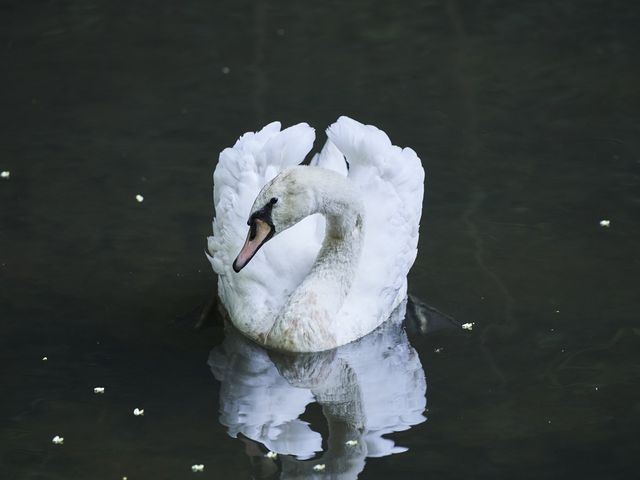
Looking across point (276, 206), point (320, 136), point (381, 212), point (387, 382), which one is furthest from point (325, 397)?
point (320, 136)

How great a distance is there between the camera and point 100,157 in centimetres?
921

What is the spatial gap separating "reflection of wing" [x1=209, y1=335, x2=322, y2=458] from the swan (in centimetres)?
14

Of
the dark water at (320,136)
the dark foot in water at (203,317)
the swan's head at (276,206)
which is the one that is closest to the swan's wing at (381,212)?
the dark water at (320,136)

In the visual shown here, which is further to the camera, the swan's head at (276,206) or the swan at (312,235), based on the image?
the swan at (312,235)

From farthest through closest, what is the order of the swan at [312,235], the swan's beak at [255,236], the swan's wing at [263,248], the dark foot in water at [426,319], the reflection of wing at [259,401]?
the dark foot in water at [426,319]
the swan's wing at [263,248]
the swan at [312,235]
the swan's beak at [255,236]
the reflection of wing at [259,401]

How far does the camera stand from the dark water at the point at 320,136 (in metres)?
6.35

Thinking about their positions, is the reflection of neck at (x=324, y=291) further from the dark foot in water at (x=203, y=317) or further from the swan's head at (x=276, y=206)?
the dark foot in water at (x=203, y=317)

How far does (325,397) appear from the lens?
268 inches

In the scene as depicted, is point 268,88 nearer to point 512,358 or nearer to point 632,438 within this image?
point 512,358

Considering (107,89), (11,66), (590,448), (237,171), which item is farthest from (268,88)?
(590,448)

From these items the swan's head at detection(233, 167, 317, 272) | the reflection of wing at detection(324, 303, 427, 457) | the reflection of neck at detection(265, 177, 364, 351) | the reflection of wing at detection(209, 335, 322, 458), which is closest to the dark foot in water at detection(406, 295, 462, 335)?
the reflection of wing at detection(324, 303, 427, 457)

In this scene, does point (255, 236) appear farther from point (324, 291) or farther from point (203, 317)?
point (203, 317)

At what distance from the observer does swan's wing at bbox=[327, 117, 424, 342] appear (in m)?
7.27

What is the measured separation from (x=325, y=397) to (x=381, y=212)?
1146 mm
